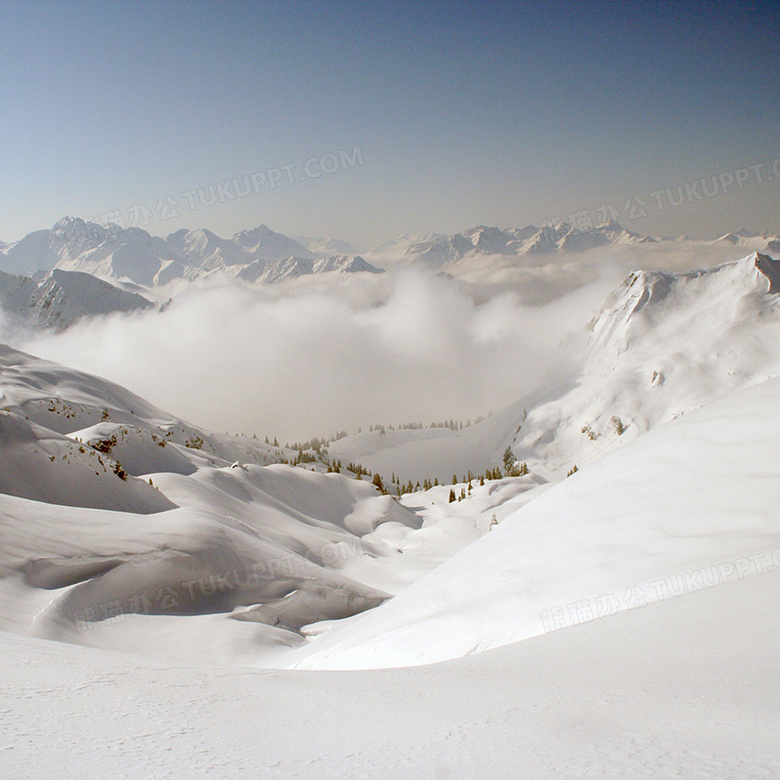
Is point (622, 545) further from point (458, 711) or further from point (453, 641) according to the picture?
point (458, 711)

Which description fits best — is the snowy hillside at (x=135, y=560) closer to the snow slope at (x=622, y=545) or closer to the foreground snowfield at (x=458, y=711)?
the snow slope at (x=622, y=545)

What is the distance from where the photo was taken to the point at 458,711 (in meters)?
3.39

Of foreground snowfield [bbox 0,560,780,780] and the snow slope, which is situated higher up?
the snow slope

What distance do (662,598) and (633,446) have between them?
3.79 meters

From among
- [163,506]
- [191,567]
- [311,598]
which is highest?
[163,506]

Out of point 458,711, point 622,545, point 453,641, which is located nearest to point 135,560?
point 453,641

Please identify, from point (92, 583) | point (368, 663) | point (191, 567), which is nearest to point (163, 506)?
point (191, 567)

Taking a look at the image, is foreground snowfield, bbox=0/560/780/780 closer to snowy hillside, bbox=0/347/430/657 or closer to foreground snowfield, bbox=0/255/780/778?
foreground snowfield, bbox=0/255/780/778

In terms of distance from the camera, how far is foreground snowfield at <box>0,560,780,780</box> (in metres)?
2.48

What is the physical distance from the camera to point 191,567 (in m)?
13.5

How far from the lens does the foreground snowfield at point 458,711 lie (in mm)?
2479

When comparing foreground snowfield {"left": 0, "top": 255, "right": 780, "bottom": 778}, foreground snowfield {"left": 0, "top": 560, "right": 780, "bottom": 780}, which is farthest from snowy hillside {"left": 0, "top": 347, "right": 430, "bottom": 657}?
foreground snowfield {"left": 0, "top": 560, "right": 780, "bottom": 780}

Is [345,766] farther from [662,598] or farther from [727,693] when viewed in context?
[662,598]

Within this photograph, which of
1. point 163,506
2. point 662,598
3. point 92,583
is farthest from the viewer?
point 163,506
